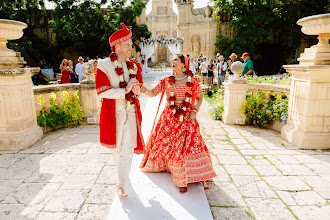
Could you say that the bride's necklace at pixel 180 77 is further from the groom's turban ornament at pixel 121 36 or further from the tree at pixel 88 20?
the tree at pixel 88 20

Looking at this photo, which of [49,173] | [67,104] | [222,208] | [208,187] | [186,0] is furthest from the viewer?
[186,0]

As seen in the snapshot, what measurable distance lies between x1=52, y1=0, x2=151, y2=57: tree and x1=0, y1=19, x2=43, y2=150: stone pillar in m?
15.3

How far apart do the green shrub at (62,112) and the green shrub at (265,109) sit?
420 cm

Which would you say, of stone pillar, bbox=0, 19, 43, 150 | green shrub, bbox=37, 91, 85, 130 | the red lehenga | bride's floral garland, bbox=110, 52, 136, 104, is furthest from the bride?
green shrub, bbox=37, 91, 85, 130

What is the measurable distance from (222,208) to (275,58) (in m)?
19.3

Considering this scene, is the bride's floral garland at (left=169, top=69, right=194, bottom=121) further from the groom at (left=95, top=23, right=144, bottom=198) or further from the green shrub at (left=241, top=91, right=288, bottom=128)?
the green shrub at (left=241, top=91, right=288, bottom=128)

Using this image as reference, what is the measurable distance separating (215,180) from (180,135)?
0.90 metres

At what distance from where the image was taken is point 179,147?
9.73 ft

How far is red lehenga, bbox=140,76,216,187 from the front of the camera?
9.48 ft

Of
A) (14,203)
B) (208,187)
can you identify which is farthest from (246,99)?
(14,203)

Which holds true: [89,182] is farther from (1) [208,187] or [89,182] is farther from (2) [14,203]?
(1) [208,187]

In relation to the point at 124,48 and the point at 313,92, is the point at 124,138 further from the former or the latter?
the point at 313,92

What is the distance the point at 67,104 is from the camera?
577cm

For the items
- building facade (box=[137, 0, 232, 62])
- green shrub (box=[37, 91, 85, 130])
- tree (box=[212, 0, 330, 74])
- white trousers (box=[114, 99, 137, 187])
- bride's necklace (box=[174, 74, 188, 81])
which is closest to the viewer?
white trousers (box=[114, 99, 137, 187])
